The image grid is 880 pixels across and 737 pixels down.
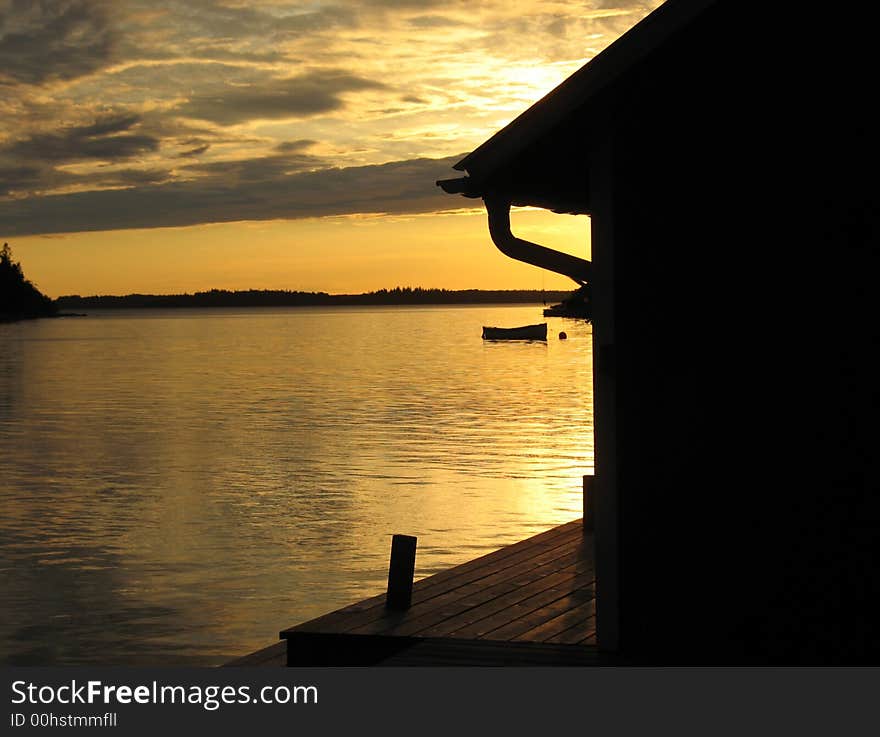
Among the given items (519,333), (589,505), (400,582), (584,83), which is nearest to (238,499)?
(589,505)

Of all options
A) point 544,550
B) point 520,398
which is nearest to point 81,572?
point 544,550

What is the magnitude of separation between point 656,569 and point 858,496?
1489mm

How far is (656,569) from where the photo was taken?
733cm

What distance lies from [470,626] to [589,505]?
4.56m

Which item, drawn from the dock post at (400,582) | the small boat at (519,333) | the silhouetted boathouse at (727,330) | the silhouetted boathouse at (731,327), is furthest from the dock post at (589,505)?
the small boat at (519,333)

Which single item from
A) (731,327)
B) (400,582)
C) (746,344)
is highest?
(731,327)

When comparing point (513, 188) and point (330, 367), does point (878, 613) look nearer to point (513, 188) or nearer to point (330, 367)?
point (513, 188)

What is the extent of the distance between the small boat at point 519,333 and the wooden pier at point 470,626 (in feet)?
361

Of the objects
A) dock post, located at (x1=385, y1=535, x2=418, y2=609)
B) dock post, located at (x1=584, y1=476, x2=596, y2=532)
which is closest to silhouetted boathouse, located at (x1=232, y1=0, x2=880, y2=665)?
dock post, located at (x1=385, y1=535, x2=418, y2=609)

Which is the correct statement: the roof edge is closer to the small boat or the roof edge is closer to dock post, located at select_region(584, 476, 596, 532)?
dock post, located at select_region(584, 476, 596, 532)

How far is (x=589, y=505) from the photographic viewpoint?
12906mm

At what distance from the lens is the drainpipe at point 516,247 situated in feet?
28.1

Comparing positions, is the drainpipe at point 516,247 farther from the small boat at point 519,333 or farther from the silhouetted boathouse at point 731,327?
the small boat at point 519,333

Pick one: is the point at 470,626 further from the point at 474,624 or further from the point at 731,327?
the point at 731,327
